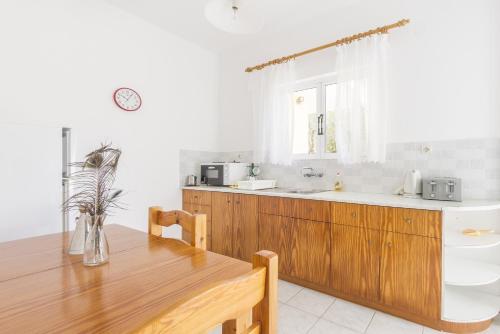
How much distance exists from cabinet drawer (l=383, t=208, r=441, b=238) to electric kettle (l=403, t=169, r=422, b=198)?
46 cm

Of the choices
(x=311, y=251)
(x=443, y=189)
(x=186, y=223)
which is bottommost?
(x=311, y=251)

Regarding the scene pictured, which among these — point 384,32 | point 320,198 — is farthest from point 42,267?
point 384,32

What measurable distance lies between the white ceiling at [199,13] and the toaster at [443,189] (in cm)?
190

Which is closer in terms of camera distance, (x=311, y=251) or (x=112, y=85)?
(x=311, y=251)

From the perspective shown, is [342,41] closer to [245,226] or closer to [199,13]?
[199,13]

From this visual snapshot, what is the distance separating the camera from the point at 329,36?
275 cm

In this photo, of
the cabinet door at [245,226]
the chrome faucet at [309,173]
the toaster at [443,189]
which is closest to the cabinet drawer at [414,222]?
the toaster at [443,189]

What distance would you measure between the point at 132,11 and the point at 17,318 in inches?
124

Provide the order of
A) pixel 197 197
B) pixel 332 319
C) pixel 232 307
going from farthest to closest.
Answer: pixel 197 197 < pixel 332 319 < pixel 232 307

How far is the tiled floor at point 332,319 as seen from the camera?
1.73 metres

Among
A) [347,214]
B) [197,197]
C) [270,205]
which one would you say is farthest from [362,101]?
[197,197]

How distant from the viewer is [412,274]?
1752mm

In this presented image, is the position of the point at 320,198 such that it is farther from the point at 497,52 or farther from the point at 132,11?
the point at 132,11

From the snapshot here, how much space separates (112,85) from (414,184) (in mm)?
3054
